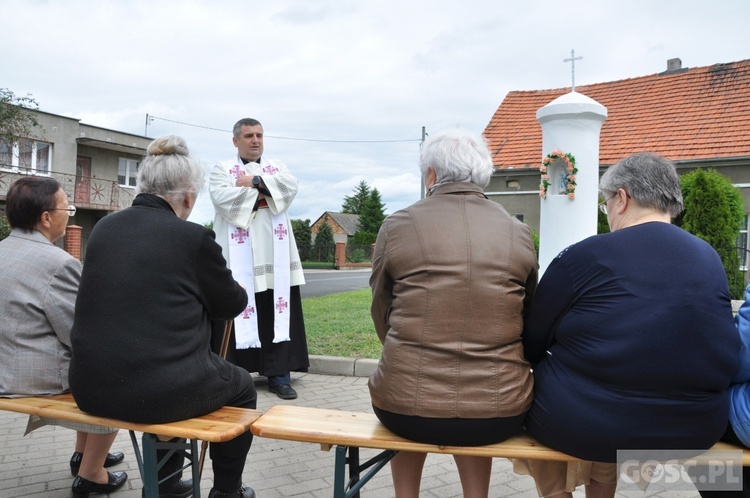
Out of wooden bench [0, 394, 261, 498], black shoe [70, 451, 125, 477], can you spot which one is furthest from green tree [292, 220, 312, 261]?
wooden bench [0, 394, 261, 498]

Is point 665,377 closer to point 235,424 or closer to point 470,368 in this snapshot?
point 470,368

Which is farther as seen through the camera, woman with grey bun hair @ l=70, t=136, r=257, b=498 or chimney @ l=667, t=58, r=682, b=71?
chimney @ l=667, t=58, r=682, b=71

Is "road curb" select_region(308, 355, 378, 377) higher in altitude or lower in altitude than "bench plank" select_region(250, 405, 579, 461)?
lower

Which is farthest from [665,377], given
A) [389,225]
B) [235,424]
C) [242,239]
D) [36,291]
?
[242,239]

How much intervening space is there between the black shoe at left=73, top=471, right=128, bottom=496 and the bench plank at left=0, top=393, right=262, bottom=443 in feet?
1.71

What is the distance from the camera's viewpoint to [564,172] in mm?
8773

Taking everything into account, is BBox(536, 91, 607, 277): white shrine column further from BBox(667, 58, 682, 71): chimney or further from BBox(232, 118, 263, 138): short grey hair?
BBox(667, 58, 682, 71): chimney

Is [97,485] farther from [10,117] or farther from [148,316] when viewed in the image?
[10,117]

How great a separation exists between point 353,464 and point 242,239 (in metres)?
3.04

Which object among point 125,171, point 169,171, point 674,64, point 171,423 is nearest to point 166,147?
point 169,171

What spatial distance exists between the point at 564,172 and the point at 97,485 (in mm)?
7457

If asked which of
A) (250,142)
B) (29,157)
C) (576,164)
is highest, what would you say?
(29,157)

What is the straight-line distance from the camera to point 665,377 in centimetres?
203

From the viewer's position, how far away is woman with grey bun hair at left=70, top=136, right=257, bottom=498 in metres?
2.38
